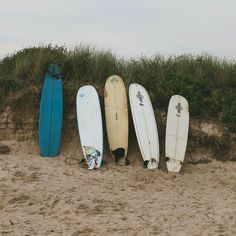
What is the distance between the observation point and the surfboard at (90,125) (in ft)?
22.7

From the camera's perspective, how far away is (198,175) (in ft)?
22.3

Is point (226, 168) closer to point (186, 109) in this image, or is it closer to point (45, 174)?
point (186, 109)

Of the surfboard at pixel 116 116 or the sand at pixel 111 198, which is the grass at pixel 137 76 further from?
the sand at pixel 111 198

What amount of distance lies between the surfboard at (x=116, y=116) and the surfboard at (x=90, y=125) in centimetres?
16

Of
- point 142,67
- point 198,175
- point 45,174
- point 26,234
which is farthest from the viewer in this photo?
point 142,67

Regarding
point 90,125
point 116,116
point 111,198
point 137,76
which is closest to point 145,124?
point 116,116

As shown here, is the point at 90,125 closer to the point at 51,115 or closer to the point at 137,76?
the point at 51,115

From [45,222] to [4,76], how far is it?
354cm

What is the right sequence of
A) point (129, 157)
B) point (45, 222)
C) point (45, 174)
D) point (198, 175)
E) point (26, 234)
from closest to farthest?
1. point (26, 234)
2. point (45, 222)
3. point (45, 174)
4. point (198, 175)
5. point (129, 157)

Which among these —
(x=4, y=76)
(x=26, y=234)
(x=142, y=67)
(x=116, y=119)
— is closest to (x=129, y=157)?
(x=116, y=119)

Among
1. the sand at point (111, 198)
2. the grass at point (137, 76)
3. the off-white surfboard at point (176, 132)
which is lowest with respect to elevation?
the sand at point (111, 198)

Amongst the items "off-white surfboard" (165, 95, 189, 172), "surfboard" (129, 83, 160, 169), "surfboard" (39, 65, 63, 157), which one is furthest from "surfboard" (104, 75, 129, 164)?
"surfboard" (39, 65, 63, 157)

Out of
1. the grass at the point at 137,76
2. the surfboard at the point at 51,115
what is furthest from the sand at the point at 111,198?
the grass at the point at 137,76

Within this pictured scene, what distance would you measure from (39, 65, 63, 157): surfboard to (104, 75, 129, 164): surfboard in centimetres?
77
